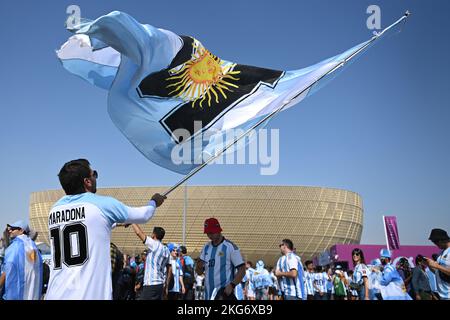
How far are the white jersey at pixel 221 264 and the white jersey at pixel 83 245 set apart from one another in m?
3.26

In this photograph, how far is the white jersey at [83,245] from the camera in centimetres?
379

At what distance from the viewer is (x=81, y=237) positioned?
3.87m

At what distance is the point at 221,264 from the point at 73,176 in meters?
3.53

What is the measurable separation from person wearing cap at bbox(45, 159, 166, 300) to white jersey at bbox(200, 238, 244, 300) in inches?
125

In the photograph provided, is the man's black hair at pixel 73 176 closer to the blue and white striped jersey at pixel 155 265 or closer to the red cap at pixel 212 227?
the red cap at pixel 212 227

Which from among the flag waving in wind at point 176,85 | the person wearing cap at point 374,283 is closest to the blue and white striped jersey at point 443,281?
the flag waving in wind at point 176,85

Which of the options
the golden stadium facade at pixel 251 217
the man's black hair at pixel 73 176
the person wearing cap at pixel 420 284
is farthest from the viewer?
the golden stadium facade at pixel 251 217

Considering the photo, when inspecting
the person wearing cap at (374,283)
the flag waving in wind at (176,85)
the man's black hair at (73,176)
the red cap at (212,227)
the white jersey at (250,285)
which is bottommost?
the white jersey at (250,285)

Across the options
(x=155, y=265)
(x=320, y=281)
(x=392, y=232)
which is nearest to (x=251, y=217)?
(x=392, y=232)

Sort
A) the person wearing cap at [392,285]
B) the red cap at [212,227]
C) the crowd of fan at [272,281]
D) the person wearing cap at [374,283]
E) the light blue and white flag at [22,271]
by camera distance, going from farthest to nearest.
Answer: the person wearing cap at [374,283] < the crowd of fan at [272,281] < the person wearing cap at [392,285] < the red cap at [212,227] < the light blue and white flag at [22,271]

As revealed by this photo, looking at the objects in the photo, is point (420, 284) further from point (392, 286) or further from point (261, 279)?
point (261, 279)

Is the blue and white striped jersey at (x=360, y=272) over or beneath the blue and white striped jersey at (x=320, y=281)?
over

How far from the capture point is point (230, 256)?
7.12m

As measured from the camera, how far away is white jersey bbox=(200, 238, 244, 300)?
23.2ft
